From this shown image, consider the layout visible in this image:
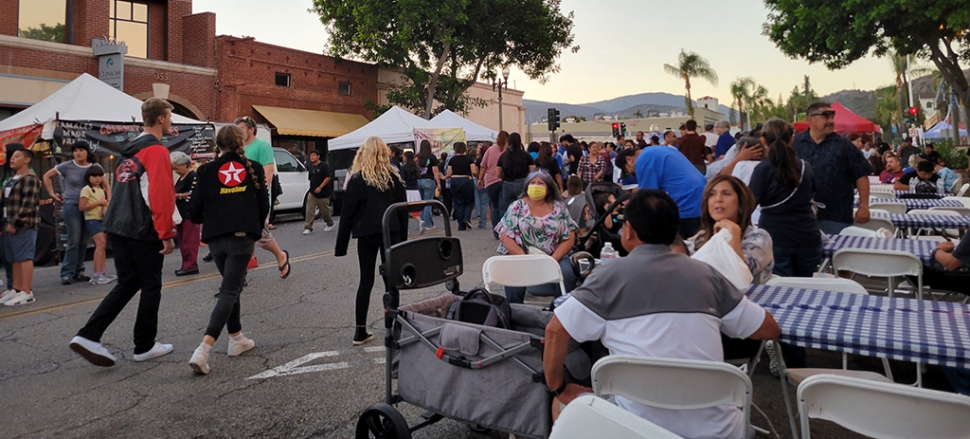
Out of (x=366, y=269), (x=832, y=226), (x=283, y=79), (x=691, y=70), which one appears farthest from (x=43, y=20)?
(x=691, y=70)

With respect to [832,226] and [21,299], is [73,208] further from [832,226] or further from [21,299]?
[832,226]

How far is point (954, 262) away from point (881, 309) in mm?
965

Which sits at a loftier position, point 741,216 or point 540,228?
point 741,216

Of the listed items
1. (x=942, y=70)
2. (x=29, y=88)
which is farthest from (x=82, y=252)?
(x=942, y=70)

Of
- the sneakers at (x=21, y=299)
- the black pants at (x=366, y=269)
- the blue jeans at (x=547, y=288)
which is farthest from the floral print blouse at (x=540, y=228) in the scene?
the sneakers at (x=21, y=299)

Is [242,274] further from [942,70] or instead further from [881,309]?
[942,70]

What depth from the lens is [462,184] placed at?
44.5 ft

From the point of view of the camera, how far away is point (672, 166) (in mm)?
6086

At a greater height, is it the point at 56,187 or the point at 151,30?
the point at 151,30

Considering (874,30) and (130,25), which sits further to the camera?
(130,25)

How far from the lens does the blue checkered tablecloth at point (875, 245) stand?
490 centimetres

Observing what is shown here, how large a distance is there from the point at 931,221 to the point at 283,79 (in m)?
25.9

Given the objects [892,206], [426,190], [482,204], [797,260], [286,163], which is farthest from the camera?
[286,163]

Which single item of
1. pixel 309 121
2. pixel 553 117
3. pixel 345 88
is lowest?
pixel 309 121
